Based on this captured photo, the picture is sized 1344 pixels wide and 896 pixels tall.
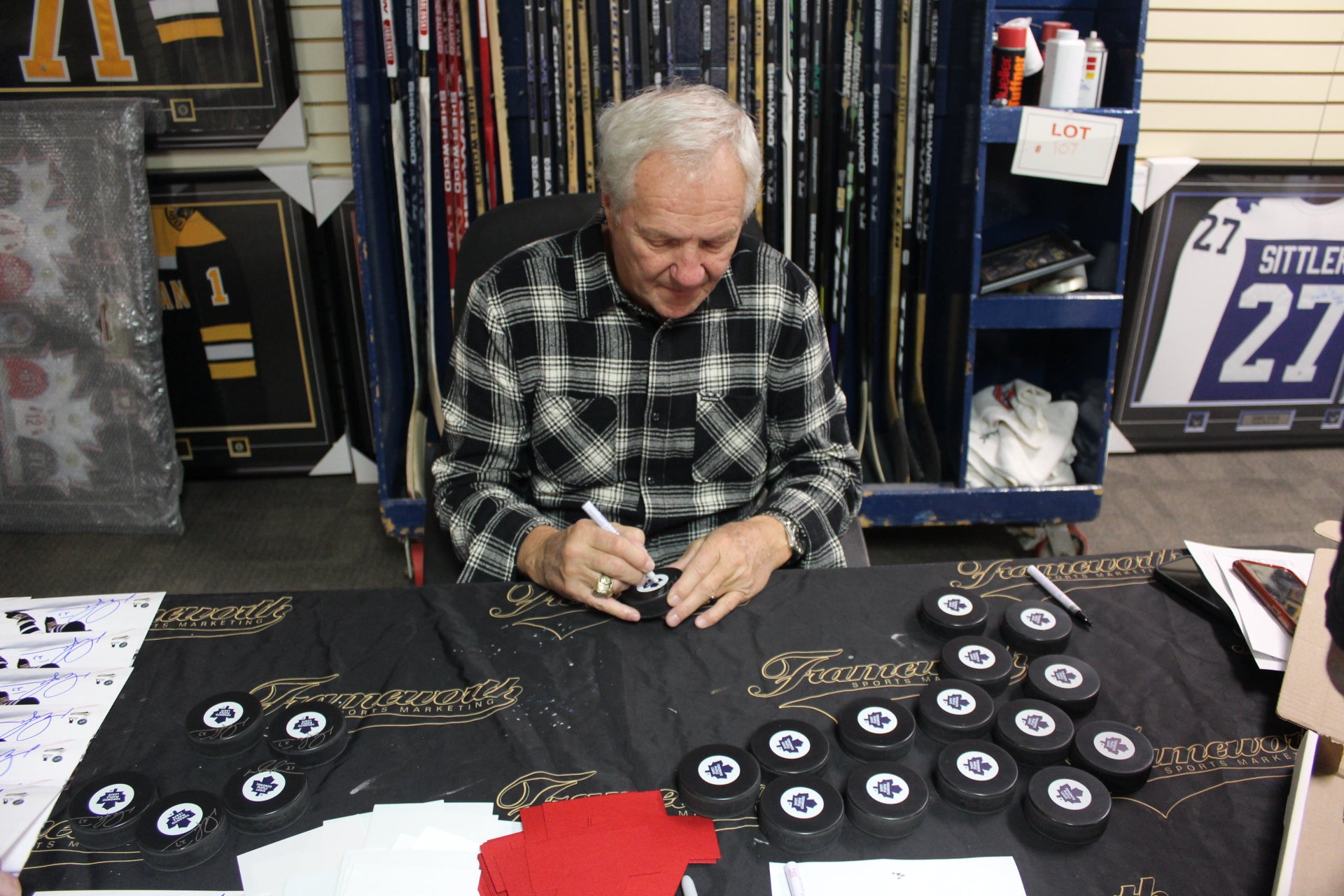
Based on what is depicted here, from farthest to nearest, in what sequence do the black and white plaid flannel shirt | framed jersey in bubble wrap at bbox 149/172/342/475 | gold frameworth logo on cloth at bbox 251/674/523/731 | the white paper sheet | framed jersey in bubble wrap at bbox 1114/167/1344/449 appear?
framed jersey in bubble wrap at bbox 1114/167/1344/449 → framed jersey in bubble wrap at bbox 149/172/342/475 → the black and white plaid flannel shirt → gold frameworth logo on cloth at bbox 251/674/523/731 → the white paper sheet

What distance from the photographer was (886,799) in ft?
3.09

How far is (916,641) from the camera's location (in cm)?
120

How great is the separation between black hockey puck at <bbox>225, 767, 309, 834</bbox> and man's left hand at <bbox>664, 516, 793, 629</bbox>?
0.49 meters

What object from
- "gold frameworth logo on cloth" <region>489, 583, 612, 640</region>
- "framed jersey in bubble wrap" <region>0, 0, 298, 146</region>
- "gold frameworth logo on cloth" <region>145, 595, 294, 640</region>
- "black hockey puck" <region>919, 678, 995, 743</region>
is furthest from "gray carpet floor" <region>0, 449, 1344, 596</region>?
"black hockey puck" <region>919, 678, 995, 743</region>

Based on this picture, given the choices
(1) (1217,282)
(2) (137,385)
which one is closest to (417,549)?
(2) (137,385)

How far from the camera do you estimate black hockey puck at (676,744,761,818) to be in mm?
950

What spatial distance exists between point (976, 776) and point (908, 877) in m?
0.14

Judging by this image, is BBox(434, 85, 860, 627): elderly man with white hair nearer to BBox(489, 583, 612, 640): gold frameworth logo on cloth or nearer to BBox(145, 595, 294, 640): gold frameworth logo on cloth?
BBox(489, 583, 612, 640): gold frameworth logo on cloth

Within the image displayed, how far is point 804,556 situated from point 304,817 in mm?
843

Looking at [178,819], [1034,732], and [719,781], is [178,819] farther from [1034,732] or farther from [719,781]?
[1034,732]

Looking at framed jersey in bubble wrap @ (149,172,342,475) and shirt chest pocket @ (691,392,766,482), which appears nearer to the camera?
shirt chest pocket @ (691,392,766,482)

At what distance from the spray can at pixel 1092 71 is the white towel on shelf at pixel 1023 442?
2.77 ft

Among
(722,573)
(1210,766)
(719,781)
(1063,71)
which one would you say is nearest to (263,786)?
(719,781)

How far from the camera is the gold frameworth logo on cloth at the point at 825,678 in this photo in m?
1.12
